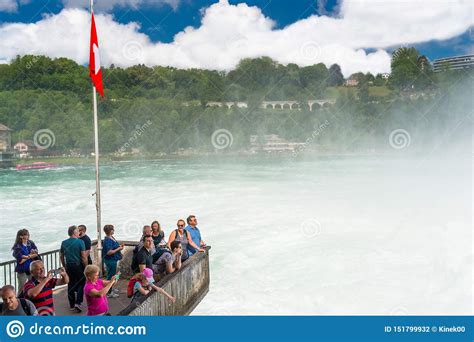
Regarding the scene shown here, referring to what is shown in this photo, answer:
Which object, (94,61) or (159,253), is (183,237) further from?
(94,61)

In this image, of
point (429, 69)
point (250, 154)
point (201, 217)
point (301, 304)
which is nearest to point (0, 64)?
point (250, 154)

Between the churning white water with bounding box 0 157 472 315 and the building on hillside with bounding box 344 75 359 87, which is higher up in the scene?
the building on hillside with bounding box 344 75 359 87

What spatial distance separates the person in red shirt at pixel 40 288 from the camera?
4742 mm

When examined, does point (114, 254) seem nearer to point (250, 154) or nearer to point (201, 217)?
point (201, 217)

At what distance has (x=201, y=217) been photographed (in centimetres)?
2578

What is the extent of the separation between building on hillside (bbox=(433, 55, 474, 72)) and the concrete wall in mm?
92198

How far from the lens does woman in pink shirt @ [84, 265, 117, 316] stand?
16.0 ft

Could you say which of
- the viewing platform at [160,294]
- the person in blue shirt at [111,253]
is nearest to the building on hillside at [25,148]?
the viewing platform at [160,294]

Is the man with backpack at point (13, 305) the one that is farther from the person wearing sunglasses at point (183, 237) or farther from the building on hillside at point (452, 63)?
the building on hillside at point (452, 63)

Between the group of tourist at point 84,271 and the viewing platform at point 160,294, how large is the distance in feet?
0.37

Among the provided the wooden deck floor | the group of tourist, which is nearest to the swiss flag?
the group of tourist

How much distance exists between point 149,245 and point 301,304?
644 cm

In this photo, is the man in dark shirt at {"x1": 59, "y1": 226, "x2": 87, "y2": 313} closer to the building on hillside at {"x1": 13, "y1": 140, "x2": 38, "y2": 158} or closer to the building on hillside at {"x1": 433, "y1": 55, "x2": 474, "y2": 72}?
the building on hillside at {"x1": 13, "y1": 140, "x2": 38, "y2": 158}

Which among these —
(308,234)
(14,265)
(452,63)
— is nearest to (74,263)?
(14,265)
